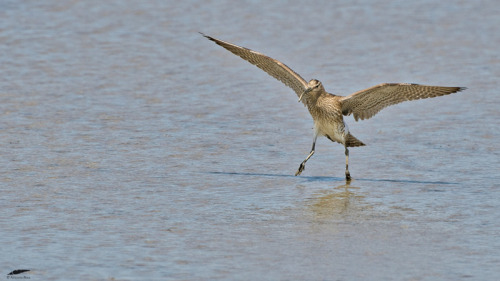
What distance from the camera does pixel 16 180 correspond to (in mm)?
10461

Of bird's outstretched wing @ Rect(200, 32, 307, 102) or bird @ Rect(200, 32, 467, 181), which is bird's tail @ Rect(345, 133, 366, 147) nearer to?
bird @ Rect(200, 32, 467, 181)

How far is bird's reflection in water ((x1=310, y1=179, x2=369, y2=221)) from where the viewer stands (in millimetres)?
9578

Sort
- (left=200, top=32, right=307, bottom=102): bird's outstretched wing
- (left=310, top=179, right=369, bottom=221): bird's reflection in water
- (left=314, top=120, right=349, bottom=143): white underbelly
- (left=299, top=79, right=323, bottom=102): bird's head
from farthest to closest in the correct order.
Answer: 1. (left=200, top=32, right=307, bottom=102): bird's outstretched wing
2. (left=314, top=120, right=349, bottom=143): white underbelly
3. (left=299, top=79, right=323, bottom=102): bird's head
4. (left=310, top=179, right=369, bottom=221): bird's reflection in water

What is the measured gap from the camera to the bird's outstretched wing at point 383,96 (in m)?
11.2

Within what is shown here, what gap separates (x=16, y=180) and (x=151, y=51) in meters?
7.87

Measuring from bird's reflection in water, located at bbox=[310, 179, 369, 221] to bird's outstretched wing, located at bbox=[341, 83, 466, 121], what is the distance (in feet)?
3.62

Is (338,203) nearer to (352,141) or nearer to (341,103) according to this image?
(352,141)

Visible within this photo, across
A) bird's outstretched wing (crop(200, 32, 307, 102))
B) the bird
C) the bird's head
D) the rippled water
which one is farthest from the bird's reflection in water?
bird's outstretched wing (crop(200, 32, 307, 102))

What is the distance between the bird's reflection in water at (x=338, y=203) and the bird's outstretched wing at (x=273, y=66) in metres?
1.70

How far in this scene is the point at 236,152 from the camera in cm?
1202

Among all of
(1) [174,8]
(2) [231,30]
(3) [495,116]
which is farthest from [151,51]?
(3) [495,116]

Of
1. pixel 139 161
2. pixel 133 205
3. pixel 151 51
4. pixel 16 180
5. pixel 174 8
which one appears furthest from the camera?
pixel 174 8

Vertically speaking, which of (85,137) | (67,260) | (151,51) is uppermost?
(151,51)

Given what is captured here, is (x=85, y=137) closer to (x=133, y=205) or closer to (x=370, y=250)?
(x=133, y=205)
